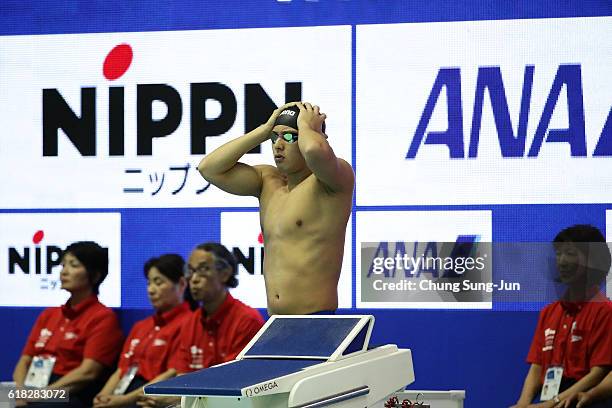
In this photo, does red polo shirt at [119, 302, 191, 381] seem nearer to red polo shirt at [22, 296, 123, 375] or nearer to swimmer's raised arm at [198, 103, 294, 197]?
red polo shirt at [22, 296, 123, 375]

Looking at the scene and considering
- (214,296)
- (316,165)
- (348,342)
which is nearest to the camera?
(348,342)

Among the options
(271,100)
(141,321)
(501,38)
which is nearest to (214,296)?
(141,321)

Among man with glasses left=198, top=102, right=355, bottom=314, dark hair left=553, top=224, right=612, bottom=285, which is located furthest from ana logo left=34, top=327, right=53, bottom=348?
dark hair left=553, top=224, right=612, bottom=285

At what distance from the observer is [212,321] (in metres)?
6.10

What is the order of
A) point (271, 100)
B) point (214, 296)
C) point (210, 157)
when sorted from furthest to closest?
point (271, 100) → point (214, 296) → point (210, 157)

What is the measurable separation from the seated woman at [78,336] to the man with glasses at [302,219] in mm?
2232

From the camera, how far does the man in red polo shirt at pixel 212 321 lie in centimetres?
601

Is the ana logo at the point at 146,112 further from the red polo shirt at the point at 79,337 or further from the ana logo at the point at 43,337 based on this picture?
the ana logo at the point at 43,337

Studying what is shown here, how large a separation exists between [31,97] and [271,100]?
65.1 inches

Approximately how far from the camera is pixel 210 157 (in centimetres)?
489

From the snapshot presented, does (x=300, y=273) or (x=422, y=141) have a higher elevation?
(x=422, y=141)

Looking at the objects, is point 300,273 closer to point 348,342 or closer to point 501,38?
point 348,342

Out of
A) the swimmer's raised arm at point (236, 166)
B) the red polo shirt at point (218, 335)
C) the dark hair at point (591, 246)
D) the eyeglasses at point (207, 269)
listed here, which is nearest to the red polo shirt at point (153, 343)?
the red polo shirt at point (218, 335)

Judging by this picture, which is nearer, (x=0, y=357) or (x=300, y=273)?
(x=300, y=273)
